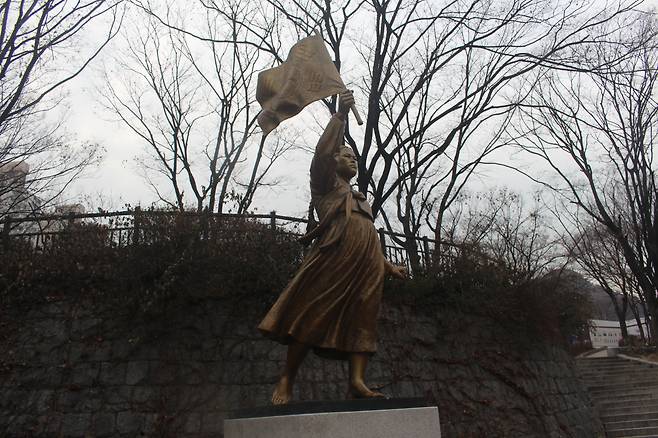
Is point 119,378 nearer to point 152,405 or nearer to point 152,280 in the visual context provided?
point 152,405

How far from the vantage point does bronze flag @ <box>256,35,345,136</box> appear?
436cm

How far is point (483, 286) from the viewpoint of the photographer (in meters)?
10.8

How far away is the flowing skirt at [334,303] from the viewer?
11.9ft

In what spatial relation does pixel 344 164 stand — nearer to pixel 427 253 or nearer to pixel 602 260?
pixel 427 253

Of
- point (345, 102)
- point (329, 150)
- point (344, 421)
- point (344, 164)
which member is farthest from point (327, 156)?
point (344, 421)

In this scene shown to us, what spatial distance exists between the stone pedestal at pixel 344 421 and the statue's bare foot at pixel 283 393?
0.26 metres

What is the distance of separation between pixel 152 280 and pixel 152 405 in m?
1.93

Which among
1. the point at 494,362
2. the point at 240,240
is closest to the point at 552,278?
the point at 494,362

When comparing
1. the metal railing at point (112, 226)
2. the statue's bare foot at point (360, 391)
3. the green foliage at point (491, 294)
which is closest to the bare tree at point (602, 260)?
the green foliage at point (491, 294)

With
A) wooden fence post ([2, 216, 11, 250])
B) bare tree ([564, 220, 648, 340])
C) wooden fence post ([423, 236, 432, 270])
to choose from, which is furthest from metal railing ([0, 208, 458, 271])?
bare tree ([564, 220, 648, 340])

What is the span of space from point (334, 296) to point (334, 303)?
2.1 inches

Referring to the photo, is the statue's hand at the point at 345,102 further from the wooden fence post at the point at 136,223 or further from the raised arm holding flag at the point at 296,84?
the wooden fence post at the point at 136,223

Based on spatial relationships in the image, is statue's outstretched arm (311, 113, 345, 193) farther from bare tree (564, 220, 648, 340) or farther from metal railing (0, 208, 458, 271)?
bare tree (564, 220, 648, 340)

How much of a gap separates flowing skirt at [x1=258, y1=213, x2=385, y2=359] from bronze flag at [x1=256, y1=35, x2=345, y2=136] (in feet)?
3.95
